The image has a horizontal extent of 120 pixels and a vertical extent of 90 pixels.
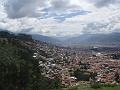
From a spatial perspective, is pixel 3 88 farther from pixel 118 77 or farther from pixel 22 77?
pixel 118 77

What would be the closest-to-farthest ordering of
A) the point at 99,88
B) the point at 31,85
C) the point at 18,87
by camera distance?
the point at 18,87 < the point at 31,85 < the point at 99,88

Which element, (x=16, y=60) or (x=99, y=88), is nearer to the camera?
(x=16, y=60)

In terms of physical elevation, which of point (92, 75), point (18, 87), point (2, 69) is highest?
point (2, 69)

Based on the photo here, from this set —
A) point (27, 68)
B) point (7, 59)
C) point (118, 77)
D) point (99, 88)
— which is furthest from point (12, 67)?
point (118, 77)

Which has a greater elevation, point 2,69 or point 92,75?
point 2,69

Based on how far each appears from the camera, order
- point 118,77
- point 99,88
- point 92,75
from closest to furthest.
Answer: point 99,88 → point 118,77 → point 92,75

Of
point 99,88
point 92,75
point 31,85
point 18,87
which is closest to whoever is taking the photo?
point 18,87

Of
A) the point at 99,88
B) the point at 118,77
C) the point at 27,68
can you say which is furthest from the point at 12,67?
the point at 118,77

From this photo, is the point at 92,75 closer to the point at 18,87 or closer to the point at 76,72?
the point at 76,72

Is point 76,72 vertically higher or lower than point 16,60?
lower
